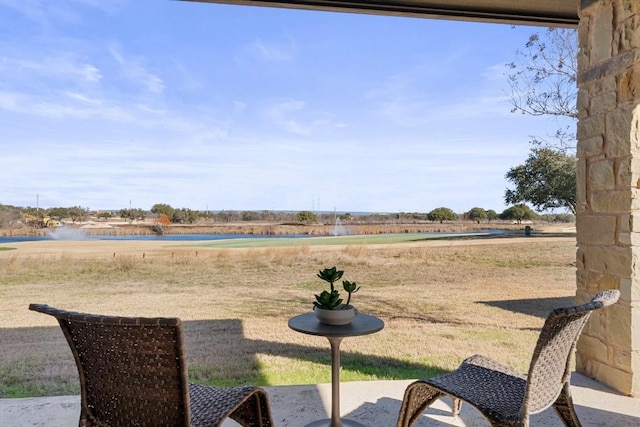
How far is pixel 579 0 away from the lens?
2963mm

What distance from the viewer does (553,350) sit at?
1664 millimetres

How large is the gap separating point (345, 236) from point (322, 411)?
3049mm

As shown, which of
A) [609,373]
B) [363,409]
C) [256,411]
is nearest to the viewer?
[256,411]

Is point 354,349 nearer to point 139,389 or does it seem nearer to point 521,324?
point 521,324

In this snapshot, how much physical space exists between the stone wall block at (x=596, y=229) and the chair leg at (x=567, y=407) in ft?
3.90

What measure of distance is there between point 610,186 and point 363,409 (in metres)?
1.93

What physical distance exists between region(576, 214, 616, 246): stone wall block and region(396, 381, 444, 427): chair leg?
5.19 ft

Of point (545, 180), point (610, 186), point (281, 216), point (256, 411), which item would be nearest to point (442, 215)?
point (545, 180)

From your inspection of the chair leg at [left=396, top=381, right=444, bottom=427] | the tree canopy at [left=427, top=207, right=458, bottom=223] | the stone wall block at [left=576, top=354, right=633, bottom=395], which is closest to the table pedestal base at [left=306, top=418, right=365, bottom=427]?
the chair leg at [left=396, top=381, right=444, bottom=427]

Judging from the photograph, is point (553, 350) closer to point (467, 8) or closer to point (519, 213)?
point (467, 8)

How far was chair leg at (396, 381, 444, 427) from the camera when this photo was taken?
1911 millimetres

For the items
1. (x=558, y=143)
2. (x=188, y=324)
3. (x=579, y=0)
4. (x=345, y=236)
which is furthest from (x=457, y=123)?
(x=188, y=324)

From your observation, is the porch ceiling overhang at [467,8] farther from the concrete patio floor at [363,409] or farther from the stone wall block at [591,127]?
the concrete patio floor at [363,409]

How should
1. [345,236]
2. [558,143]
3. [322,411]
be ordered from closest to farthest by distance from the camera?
[322,411], [558,143], [345,236]
